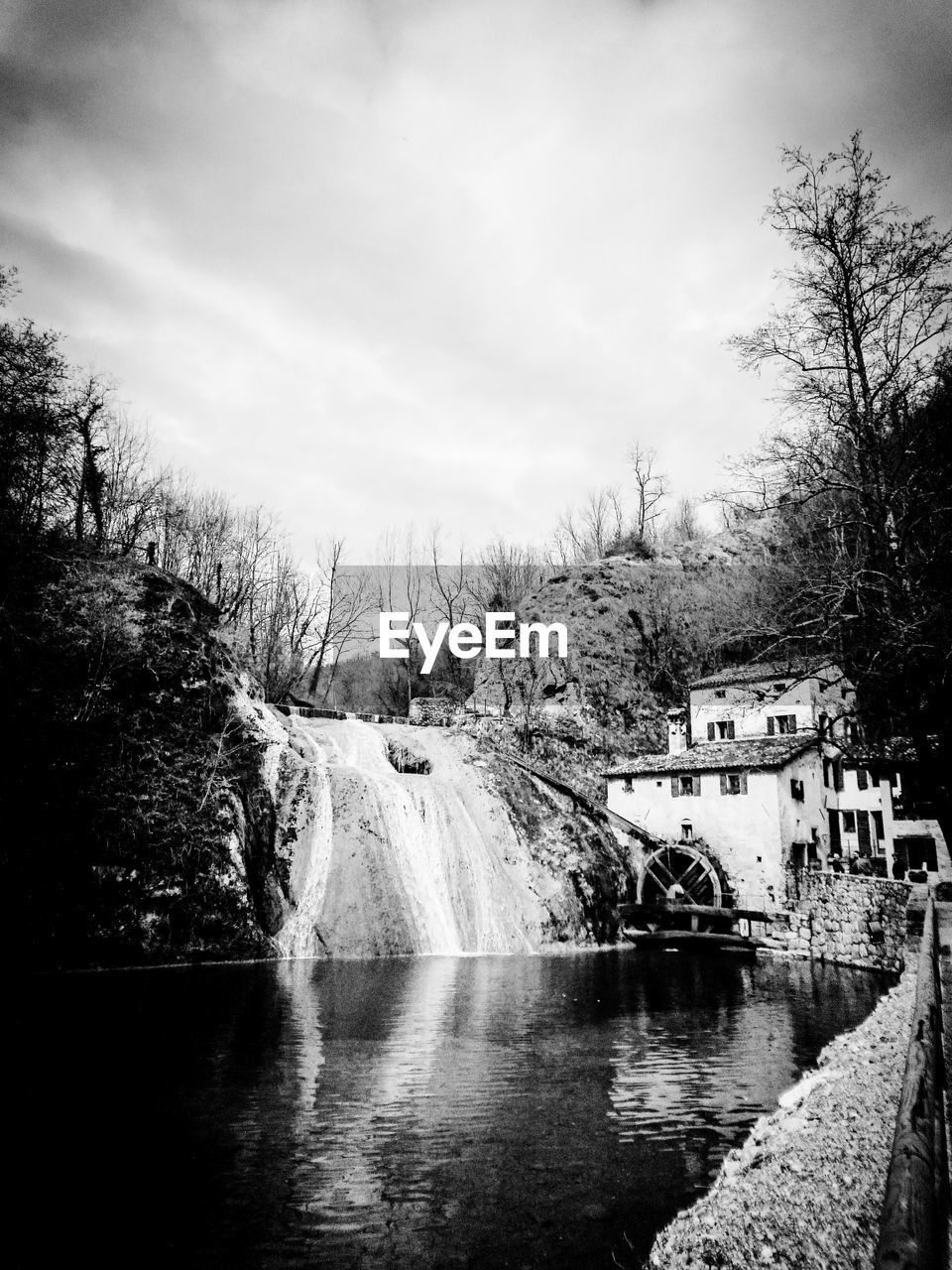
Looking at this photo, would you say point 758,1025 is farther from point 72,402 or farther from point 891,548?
point 72,402

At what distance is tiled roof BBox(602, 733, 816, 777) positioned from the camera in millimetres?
33219

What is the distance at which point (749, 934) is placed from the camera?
94.6 ft

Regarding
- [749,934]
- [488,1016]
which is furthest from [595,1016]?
[749,934]

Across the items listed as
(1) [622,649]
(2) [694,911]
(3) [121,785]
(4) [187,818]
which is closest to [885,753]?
(2) [694,911]

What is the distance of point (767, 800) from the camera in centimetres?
3266

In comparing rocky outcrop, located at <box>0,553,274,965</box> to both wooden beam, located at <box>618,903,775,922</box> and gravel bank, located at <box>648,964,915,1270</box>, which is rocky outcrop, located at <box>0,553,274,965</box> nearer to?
wooden beam, located at <box>618,903,775,922</box>

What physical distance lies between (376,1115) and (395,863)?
1530 cm

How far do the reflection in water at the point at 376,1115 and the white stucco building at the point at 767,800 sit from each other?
17.2m

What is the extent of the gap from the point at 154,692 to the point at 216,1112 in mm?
15406

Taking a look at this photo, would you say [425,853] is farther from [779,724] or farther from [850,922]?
[779,724]

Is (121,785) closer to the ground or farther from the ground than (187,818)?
farther from the ground

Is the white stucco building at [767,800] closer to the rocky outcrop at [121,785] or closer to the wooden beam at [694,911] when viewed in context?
the wooden beam at [694,911]

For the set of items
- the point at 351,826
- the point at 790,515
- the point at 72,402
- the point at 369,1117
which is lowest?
the point at 369,1117

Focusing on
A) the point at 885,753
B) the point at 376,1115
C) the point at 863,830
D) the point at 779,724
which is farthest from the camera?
the point at 863,830
